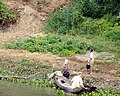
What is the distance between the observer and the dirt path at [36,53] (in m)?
24.4

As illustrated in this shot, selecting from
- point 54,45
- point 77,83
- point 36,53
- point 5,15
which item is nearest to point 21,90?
point 77,83

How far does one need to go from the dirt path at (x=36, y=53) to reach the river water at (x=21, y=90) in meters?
3.29

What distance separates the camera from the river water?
20031mm

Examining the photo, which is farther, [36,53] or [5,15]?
[5,15]

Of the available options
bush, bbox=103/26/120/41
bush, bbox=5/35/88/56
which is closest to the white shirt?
bush, bbox=5/35/88/56

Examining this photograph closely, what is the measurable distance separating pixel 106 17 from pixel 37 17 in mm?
5524

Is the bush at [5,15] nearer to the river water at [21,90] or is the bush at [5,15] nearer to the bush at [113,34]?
the bush at [113,34]

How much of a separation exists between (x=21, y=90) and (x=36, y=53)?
7.33 m

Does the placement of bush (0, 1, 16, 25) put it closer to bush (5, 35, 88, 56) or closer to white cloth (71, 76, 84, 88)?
bush (5, 35, 88, 56)

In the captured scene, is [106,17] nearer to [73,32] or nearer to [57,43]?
[73,32]

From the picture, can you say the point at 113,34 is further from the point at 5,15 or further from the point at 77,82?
the point at 77,82

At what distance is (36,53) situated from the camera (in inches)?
1099

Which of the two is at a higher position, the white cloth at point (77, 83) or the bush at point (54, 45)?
the bush at point (54, 45)

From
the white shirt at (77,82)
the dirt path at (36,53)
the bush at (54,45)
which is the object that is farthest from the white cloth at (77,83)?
the bush at (54,45)
